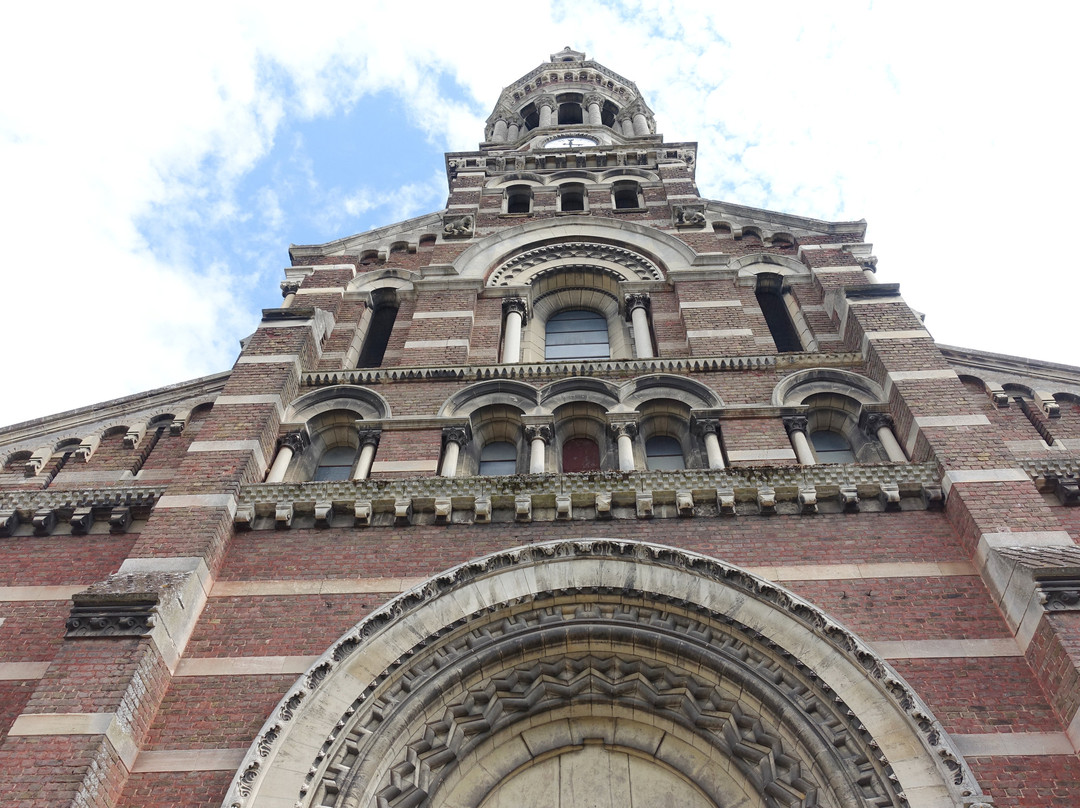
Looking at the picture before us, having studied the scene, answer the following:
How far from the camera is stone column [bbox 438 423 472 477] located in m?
11.0

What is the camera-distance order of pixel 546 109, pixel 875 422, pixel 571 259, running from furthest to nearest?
1. pixel 546 109
2. pixel 571 259
3. pixel 875 422

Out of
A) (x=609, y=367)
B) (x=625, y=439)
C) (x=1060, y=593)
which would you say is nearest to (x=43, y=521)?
(x=625, y=439)

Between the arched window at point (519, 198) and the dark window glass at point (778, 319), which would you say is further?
the arched window at point (519, 198)

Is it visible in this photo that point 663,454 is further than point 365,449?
Yes

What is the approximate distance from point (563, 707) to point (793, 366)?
5.98 metres

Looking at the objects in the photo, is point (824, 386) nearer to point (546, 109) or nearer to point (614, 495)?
point (614, 495)

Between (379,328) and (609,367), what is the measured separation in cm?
463

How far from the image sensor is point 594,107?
26719 mm

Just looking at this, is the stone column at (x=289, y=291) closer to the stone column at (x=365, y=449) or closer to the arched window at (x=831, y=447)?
the stone column at (x=365, y=449)

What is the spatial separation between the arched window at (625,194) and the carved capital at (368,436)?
28.6 ft

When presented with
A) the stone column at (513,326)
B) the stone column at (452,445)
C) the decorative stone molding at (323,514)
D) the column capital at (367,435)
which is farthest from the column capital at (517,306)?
the decorative stone molding at (323,514)

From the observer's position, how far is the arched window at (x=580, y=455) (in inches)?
453

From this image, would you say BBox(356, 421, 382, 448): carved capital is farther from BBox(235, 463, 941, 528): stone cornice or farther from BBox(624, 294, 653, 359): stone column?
BBox(624, 294, 653, 359): stone column

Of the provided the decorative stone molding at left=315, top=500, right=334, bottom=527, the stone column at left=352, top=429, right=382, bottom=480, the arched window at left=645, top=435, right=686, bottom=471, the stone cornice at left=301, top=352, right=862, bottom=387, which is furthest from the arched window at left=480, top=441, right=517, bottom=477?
the decorative stone molding at left=315, top=500, right=334, bottom=527
